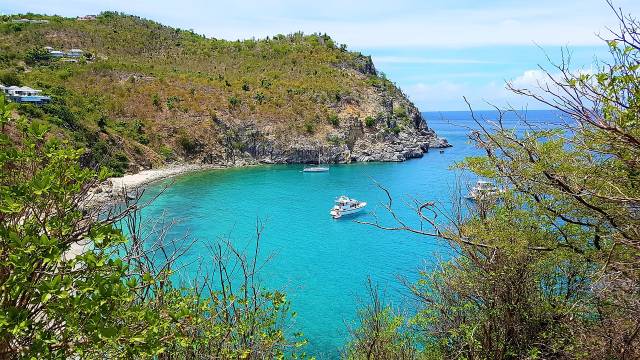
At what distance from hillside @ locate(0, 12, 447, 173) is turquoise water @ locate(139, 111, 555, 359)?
26.0 feet

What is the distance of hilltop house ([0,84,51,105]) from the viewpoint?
50906 mm

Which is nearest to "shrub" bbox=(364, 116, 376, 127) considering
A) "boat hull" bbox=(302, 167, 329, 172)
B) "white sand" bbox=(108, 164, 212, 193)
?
"boat hull" bbox=(302, 167, 329, 172)

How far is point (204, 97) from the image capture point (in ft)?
255

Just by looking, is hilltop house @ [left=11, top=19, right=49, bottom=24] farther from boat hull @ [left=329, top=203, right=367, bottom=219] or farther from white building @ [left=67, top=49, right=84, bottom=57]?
boat hull @ [left=329, top=203, right=367, bottom=219]

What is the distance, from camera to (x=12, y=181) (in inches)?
213

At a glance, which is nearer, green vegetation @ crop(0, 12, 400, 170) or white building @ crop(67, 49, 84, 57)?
green vegetation @ crop(0, 12, 400, 170)

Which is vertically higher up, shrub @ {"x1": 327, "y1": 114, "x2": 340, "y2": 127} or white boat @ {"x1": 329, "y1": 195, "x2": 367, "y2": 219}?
shrub @ {"x1": 327, "y1": 114, "x2": 340, "y2": 127}

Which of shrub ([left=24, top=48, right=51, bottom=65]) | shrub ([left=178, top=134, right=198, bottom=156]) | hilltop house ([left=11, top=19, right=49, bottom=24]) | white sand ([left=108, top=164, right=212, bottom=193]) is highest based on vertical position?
hilltop house ([left=11, top=19, right=49, bottom=24])

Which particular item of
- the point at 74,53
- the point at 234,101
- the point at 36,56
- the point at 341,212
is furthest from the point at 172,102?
the point at 341,212

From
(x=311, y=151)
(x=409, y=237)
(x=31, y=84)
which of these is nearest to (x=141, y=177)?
(x=31, y=84)

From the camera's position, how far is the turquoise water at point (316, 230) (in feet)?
81.6

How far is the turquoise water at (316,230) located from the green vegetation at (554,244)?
72.2 inches

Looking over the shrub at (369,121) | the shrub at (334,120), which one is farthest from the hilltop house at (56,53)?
the shrub at (369,121)

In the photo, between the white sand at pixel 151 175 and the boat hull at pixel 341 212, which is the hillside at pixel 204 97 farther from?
the boat hull at pixel 341 212
